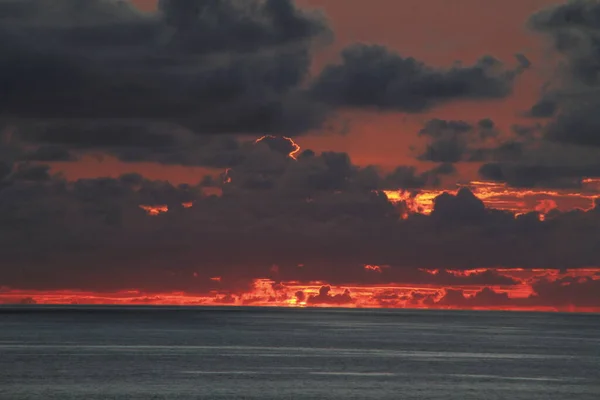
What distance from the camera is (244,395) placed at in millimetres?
86625

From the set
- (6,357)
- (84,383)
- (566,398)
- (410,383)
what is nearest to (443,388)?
(410,383)

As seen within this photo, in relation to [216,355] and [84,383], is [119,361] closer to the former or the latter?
[216,355]

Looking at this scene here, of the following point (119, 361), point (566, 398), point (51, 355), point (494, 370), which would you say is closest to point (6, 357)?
point (51, 355)

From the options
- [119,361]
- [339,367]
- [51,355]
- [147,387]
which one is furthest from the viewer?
Answer: [51,355]

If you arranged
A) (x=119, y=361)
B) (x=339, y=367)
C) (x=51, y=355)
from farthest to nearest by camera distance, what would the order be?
(x=51, y=355)
(x=119, y=361)
(x=339, y=367)

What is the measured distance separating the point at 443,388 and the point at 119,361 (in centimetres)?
4930

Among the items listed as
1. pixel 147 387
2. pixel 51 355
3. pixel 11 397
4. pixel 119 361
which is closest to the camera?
pixel 11 397

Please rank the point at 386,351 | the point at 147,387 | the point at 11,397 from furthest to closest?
the point at 386,351 → the point at 147,387 → the point at 11,397

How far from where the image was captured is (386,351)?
159875 millimetres

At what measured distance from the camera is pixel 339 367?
11912 cm

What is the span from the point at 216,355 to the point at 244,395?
58.7 meters

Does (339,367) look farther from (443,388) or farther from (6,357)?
(6,357)

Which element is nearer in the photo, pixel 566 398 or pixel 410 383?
pixel 566 398

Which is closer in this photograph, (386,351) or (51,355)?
(51,355)
